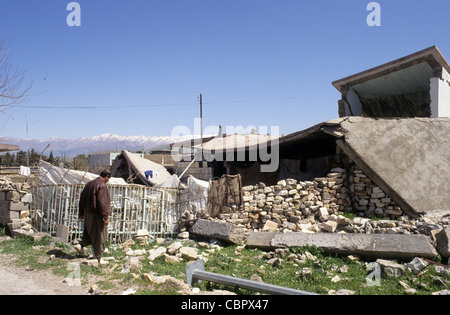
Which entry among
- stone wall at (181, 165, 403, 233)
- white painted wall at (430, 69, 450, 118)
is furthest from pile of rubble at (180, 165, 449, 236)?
white painted wall at (430, 69, 450, 118)

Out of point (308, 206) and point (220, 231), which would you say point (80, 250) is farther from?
point (308, 206)

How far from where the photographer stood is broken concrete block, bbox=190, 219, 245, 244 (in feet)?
28.0

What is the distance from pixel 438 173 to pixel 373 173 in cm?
171

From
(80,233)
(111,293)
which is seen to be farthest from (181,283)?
(80,233)

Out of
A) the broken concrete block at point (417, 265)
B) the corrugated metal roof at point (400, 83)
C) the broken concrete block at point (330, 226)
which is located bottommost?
the broken concrete block at point (417, 265)

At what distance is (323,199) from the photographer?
1018 centimetres

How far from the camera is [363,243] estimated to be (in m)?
6.91

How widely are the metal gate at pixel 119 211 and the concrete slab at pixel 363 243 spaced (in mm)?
2793

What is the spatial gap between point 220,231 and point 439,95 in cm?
844

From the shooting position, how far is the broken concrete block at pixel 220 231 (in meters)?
8.55

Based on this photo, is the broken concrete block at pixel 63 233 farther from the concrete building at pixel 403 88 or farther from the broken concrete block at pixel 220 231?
the concrete building at pixel 403 88

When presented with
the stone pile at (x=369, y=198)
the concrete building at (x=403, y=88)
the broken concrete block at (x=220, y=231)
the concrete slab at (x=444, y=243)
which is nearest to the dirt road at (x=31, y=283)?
the broken concrete block at (x=220, y=231)

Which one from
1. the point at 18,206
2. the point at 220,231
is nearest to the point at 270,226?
the point at 220,231

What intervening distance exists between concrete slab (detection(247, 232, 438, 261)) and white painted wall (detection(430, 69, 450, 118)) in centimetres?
675
